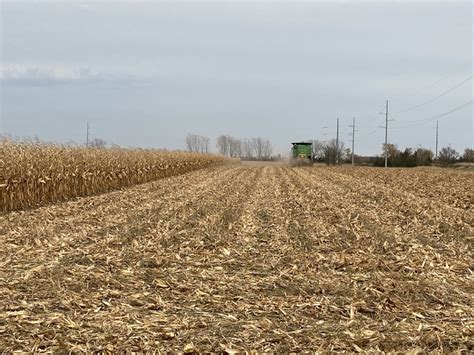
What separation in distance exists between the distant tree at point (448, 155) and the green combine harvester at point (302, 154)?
1114 inches

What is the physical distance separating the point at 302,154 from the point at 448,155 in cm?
3780

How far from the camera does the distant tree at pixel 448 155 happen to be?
259ft

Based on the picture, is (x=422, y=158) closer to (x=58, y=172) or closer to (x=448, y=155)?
(x=448, y=155)

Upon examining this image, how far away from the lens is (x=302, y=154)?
2402 inches

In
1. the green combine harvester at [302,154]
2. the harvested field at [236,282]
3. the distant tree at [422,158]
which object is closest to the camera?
the harvested field at [236,282]

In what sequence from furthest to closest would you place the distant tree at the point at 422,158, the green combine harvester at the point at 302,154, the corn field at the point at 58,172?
the distant tree at the point at 422,158 < the green combine harvester at the point at 302,154 < the corn field at the point at 58,172

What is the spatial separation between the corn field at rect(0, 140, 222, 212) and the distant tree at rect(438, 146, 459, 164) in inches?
2538

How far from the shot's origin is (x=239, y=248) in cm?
876

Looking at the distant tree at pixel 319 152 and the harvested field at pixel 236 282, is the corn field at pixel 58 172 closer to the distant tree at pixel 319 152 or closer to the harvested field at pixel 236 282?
the harvested field at pixel 236 282

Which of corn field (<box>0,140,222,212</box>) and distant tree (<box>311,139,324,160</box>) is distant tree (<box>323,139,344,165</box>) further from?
corn field (<box>0,140,222,212</box>)

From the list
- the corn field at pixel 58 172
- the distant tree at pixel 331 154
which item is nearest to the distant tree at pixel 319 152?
the distant tree at pixel 331 154

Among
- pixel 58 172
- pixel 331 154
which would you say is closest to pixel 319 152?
pixel 331 154

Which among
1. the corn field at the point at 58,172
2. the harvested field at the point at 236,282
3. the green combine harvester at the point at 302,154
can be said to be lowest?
the harvested field at the point at 236,282

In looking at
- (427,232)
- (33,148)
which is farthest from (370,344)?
(33,148)
